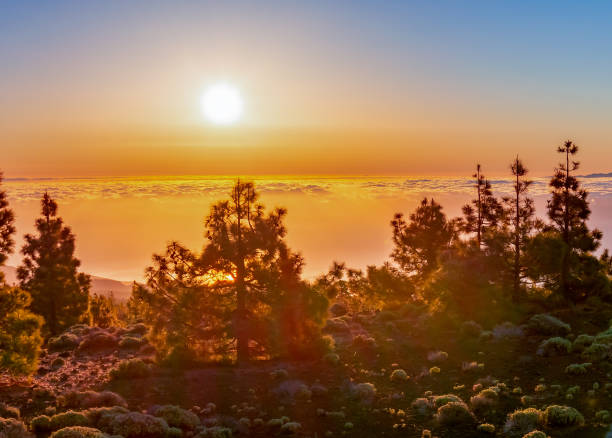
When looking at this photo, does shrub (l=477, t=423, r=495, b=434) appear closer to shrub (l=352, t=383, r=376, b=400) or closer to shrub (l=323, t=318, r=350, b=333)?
shrub (l=352, t=383, r=376, b=400)

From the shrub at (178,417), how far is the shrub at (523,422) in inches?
520

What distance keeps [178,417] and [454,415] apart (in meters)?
12.2

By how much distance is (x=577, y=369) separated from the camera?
23.8 metres

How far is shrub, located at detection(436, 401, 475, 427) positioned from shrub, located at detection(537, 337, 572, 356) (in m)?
10.5

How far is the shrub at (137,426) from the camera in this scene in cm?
1856

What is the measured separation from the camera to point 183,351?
28922 mm

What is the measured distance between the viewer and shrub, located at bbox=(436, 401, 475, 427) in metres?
19.8

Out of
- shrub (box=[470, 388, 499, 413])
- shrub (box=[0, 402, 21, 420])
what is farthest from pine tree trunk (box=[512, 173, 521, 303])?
shrub (box=[0, 402, 21, 420])

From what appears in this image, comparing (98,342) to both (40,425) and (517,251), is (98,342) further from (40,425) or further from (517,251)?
(517,251)

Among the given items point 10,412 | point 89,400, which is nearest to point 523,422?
point 89,400

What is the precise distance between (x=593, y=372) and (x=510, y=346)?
743cm

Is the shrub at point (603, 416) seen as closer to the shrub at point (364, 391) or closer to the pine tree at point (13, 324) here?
the shrub at point (364, 391)

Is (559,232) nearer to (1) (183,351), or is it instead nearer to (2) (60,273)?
(1) (183,351)

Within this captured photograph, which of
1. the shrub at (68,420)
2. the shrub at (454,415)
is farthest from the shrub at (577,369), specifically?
the shrub at (68,420)
